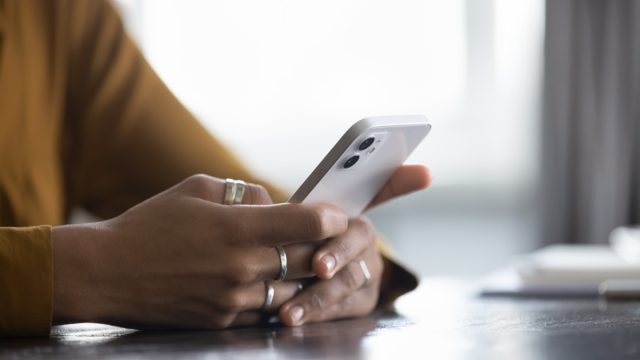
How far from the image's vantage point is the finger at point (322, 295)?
963 mm

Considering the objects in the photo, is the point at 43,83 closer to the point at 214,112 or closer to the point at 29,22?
the point at 29,22

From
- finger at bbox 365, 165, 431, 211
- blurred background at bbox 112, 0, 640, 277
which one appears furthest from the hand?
blurred background at bbox 112, 0, 640, 277

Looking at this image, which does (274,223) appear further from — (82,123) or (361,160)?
(82,123)

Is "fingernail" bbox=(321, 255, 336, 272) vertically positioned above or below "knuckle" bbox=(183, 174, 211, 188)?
below

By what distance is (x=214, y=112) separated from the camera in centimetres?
370

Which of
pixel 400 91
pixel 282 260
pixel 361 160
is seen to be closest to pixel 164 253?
pixel 282 260

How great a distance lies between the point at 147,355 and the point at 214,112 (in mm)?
3021

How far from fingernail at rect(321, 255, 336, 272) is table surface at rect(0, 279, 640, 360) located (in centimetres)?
→ 6

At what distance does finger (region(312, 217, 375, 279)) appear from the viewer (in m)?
0.96

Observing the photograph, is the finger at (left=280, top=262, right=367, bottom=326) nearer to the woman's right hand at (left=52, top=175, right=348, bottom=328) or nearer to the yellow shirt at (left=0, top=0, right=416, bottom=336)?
the woman's right hand at (left=52, top=175, right=348, bottom=328)

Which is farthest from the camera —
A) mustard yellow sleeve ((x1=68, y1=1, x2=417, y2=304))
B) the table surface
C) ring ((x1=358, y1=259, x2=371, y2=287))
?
mustard yellow sleeve ((x1=68, y1=1, x2=417, y2=304))

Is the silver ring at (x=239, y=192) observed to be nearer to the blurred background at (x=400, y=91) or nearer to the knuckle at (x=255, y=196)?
the knuckle at (x=255, y=196)

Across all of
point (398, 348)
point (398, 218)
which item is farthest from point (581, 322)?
point (398, 218)

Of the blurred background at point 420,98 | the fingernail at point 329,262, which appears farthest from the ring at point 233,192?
the blurred background at point 420,98
